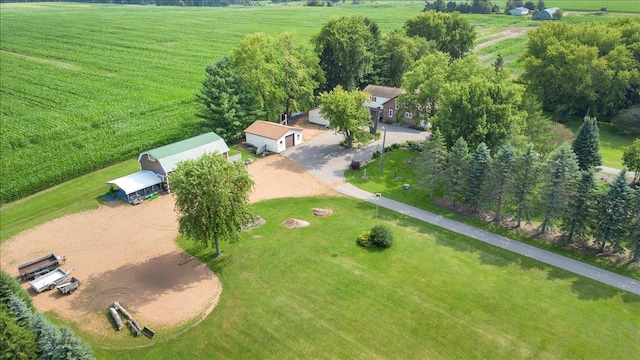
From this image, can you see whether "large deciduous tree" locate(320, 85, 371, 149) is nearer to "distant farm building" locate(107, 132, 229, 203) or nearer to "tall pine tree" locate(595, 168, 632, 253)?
"distant farm building" locate(107, 132, 229, 203)

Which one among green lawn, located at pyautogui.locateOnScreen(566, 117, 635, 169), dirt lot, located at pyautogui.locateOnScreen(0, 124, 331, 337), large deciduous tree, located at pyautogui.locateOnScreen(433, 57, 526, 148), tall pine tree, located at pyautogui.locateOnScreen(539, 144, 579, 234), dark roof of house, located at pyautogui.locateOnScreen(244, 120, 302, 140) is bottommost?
dirt lot, located at pyautogui.locateOnScreen(0, 124, 331, 337)

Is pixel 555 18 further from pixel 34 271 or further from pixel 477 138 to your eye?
pixel 34 271

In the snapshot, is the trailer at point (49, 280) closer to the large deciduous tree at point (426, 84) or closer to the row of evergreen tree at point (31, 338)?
the row of evergreen tree at point (31, 338)

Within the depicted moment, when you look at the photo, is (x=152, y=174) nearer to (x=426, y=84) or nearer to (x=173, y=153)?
(x=173, y=153)

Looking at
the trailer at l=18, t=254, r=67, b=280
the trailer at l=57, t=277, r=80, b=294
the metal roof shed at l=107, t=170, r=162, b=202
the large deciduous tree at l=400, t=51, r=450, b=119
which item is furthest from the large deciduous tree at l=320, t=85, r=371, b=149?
the trailer at l=57, t=277, r=80, b=294

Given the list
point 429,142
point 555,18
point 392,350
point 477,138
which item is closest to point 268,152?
point 429,142

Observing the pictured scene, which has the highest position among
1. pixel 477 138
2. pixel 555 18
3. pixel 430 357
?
pixel 555 18

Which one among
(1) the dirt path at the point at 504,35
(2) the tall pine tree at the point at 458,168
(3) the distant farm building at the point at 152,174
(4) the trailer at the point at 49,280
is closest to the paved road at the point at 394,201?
(2) the tall pine tree at the point at 458,168
